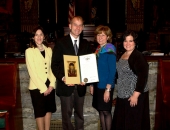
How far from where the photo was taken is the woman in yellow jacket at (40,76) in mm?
2840

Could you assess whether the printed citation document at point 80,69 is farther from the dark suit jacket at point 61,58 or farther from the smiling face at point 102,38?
the smiling face at point 102,38

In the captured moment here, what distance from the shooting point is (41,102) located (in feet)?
9.54

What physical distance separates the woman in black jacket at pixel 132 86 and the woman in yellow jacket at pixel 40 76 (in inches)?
33.3

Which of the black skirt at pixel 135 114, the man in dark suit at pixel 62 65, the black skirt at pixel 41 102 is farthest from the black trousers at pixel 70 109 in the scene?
the black skirt at pixel 135 114

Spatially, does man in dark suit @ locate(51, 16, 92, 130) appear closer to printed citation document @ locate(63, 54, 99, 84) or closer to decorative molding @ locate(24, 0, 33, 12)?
printed citation document @ locate(63, 54, 99, 84)

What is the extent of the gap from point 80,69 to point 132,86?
2.03ft

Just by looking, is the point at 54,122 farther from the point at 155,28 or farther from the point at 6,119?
the point at 155,28

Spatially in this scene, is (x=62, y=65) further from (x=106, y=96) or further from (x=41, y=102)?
(x=106, y=96)

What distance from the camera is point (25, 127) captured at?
3541 mm

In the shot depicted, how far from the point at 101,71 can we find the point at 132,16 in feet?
27.7

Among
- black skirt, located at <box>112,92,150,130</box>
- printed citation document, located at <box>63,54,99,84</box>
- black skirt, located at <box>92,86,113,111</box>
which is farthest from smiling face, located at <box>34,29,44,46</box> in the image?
black skirt, located at <box>112,92,150,130</box>

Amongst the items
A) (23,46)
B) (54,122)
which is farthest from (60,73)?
(23,46)

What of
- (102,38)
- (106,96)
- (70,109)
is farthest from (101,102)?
(102,38)

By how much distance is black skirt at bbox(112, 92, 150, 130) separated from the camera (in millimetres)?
2680
